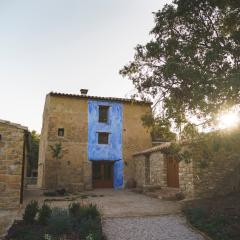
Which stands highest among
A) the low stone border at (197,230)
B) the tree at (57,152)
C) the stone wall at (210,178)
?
the tree at (57,152)

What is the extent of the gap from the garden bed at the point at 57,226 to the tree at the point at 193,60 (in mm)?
4201

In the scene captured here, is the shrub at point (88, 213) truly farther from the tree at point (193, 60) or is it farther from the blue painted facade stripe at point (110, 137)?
the blue painted facade stripe at point (110, 137)

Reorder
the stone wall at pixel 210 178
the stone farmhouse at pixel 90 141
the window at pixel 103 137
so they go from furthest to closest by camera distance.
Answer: the window at pixel 103 137 < the stone farmhouse at pixel 90 141 < the stone wall at pixel 210 178

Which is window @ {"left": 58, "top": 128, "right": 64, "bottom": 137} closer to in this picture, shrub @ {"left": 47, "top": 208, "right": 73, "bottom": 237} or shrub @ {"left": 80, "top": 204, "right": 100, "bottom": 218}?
shrub @ {"left": 80, "top": 204, "right": 100, "bottom": 218}

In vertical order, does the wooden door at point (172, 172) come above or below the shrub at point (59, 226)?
above

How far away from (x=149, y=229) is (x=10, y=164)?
251 inches

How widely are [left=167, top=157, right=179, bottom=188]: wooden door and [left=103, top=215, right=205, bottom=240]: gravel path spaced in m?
6.53

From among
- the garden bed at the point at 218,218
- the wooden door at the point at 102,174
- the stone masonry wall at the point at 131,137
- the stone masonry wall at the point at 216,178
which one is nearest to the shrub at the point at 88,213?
the garden bed at the point at 218,218

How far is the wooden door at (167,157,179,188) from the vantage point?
16258 mm

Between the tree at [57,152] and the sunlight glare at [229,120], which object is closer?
the sunlight glare at [229,120]

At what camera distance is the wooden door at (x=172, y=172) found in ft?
53.3

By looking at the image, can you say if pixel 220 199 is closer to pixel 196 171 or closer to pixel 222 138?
pixel 196 171

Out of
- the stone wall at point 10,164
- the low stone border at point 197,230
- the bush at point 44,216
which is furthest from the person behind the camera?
the stone wall at point 10,164

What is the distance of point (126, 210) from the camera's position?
436 inches
